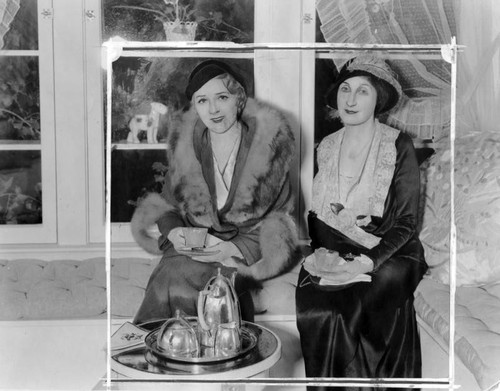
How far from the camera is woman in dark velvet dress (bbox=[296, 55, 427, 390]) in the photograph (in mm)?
1977

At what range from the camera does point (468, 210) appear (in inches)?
79.0

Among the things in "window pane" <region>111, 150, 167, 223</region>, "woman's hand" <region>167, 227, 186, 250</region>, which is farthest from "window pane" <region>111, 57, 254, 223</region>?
"woman's hand" <region>167, 227, 186, 250</region>

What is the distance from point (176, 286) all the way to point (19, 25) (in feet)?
2.76

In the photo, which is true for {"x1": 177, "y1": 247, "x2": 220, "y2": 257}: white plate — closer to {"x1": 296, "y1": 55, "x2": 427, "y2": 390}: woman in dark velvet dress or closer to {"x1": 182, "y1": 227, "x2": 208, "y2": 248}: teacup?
{"x1": 182, "y1": 227, "x2": 208, "y2": 248}: teacup

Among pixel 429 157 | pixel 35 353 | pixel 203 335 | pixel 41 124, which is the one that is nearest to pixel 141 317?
pixel 203 335

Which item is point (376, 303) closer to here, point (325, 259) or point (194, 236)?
point (325, 259)

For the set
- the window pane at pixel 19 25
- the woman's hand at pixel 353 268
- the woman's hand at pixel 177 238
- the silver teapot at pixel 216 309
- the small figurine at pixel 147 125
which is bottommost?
the silver teapot at pixel 216 309

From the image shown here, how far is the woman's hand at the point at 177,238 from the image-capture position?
201cm

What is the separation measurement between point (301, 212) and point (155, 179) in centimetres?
42

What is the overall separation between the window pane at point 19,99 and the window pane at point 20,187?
0.06m

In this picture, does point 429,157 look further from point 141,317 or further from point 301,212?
point 141,317

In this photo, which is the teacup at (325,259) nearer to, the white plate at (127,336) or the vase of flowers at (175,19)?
the white plate at (127,336)

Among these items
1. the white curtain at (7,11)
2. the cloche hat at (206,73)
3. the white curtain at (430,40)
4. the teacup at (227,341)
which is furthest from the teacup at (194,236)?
the white curtain at (7,11)

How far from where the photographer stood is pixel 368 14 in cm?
196
